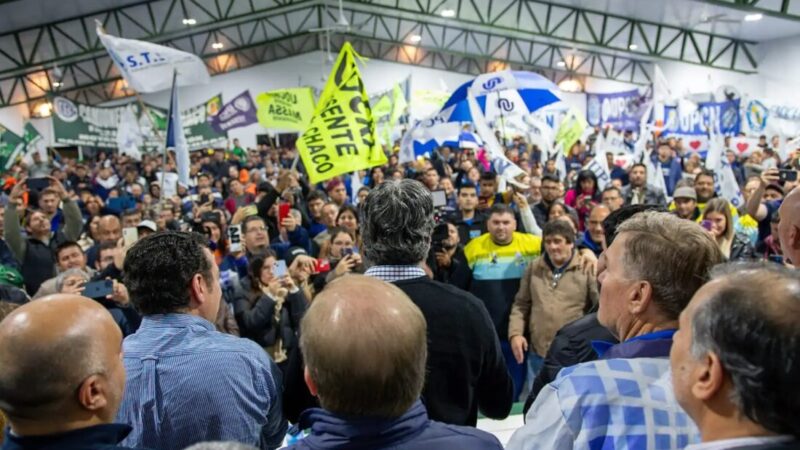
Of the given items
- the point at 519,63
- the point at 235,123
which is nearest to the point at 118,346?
the point at 235,123

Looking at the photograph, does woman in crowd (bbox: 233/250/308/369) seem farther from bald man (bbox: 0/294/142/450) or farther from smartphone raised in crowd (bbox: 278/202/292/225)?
bald man (bbox: 0/294/142/450)

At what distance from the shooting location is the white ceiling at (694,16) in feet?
51.6

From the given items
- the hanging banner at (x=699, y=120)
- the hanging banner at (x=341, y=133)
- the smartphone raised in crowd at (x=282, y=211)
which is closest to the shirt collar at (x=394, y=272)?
the hanging banner at (x=341, y=133)

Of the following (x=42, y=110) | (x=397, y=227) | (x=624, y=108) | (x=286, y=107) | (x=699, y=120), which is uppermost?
(x=42, y=110)

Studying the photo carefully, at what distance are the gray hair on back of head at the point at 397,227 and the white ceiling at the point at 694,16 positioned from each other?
14963 mm

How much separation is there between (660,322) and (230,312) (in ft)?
9.20

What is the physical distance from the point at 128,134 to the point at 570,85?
57.8ft

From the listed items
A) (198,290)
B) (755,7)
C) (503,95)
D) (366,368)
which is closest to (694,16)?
(755,7)

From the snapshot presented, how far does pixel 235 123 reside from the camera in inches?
513

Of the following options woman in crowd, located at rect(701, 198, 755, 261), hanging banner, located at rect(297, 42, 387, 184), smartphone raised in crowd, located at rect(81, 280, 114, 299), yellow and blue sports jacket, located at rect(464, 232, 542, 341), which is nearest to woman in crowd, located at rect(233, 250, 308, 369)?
smartphone raised in crowd, located at rect(81, 280, 114, 299)

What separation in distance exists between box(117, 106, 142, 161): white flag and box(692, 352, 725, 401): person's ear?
1430 cm

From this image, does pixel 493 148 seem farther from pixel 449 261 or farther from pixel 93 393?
pixel 93 393

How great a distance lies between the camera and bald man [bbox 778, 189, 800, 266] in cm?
229

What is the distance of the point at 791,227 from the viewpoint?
2314 millimetres
